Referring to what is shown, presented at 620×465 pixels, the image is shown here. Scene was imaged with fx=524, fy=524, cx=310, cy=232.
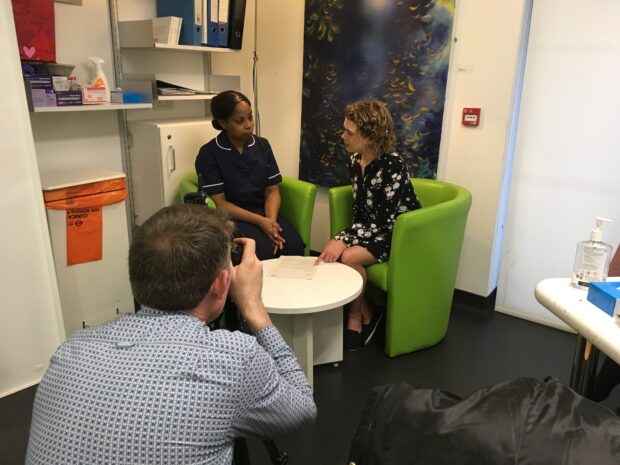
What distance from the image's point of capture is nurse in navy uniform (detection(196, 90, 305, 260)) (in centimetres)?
275

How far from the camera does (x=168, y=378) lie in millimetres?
899

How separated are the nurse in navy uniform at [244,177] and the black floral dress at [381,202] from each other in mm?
358

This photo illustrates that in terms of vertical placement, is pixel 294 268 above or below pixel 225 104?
below

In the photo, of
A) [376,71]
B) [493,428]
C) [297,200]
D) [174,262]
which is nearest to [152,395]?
[174,262]

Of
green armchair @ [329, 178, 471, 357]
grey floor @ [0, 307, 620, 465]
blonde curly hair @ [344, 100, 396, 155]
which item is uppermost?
blonde curly hair @ [344, 100, 396, 155]

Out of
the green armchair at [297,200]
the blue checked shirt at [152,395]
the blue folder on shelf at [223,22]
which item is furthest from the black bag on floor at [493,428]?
the blue folder on shelf at [223,22]

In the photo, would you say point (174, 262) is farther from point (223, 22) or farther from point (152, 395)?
point (223, 22)

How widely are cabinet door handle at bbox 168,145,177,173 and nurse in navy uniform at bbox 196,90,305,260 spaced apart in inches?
7.0

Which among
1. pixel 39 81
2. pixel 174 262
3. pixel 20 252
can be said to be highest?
pixel 39 81

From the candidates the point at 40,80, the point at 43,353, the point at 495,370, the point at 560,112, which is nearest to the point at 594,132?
the point at 560,112

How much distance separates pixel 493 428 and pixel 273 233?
218cm

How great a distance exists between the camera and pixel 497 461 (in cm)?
64

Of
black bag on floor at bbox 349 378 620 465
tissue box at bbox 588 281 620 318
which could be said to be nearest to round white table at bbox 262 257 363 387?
tissue box at bbox 588 281 620 318

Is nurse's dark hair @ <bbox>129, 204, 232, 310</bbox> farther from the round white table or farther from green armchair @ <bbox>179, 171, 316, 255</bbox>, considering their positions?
green armchair @ <bbox>179, 171, 316, 255</bbox>
